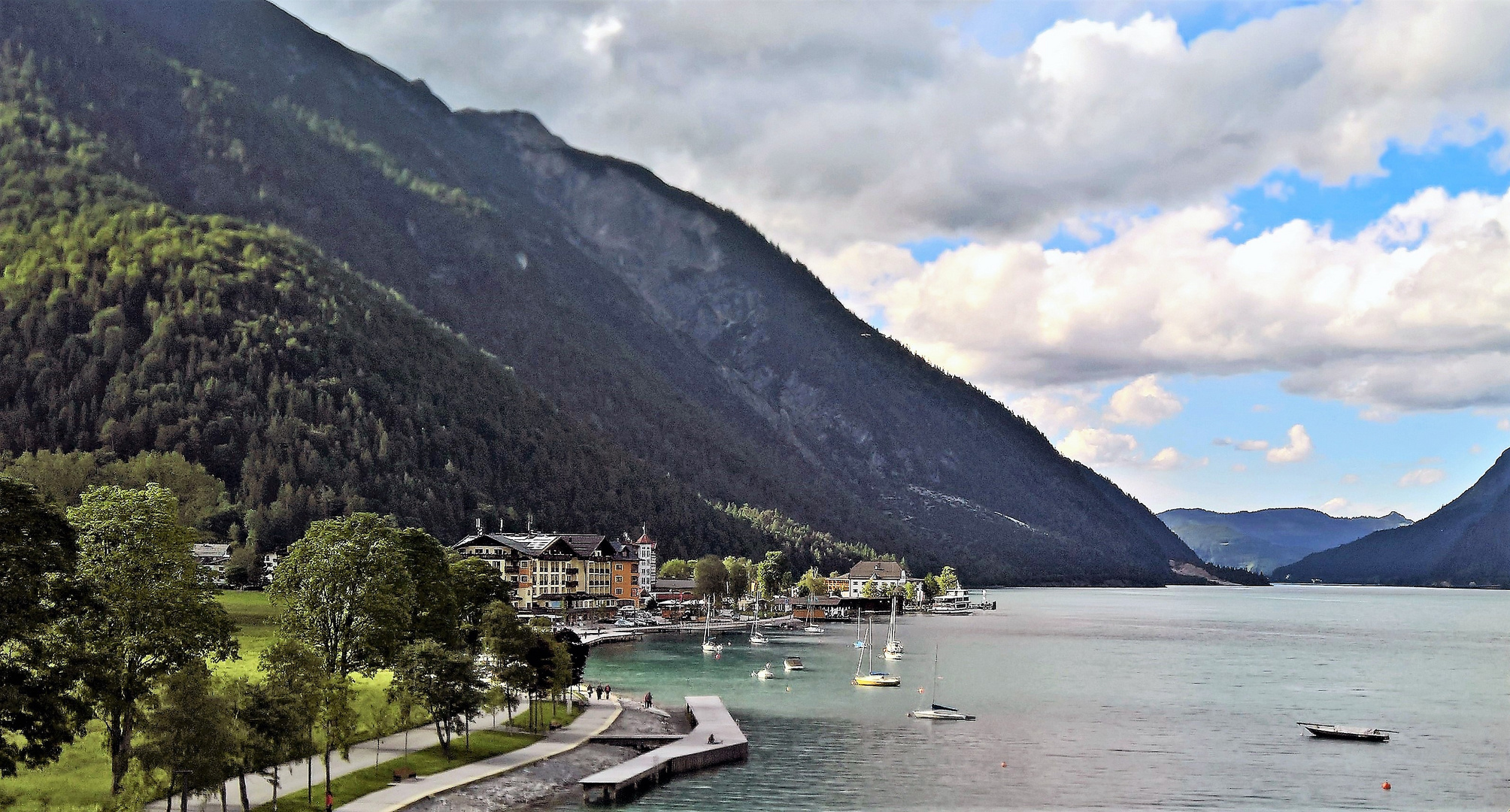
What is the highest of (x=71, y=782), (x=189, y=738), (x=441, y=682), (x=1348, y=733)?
(x=441, y=682)

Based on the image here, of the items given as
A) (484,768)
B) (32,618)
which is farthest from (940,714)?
(32,618)

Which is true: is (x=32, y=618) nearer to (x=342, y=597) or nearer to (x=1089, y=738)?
(x=342, y=597)

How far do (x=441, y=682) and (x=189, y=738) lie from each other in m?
23.7

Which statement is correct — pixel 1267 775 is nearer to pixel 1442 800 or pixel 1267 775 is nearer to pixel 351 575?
pixel 1442 800

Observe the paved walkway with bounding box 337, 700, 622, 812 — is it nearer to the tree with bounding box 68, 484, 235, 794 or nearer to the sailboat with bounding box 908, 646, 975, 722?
the tree with bounding box 68, 484, 235, 794

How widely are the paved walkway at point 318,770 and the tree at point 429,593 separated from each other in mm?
6648

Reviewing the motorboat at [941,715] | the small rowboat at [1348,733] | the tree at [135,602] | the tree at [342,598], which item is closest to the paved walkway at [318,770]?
the tree at [135,602]

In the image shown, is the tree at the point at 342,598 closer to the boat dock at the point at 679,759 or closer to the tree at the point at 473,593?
the boat dock at the point at 679,759

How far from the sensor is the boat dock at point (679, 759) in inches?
2864

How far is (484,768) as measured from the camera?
72188 millimetres

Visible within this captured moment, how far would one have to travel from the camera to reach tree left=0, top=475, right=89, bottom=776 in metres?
42.7

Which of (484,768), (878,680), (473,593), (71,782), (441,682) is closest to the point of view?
(71,782)

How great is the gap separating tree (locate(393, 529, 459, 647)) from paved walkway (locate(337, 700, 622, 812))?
10851 millimetres

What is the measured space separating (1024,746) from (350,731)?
183 feet
